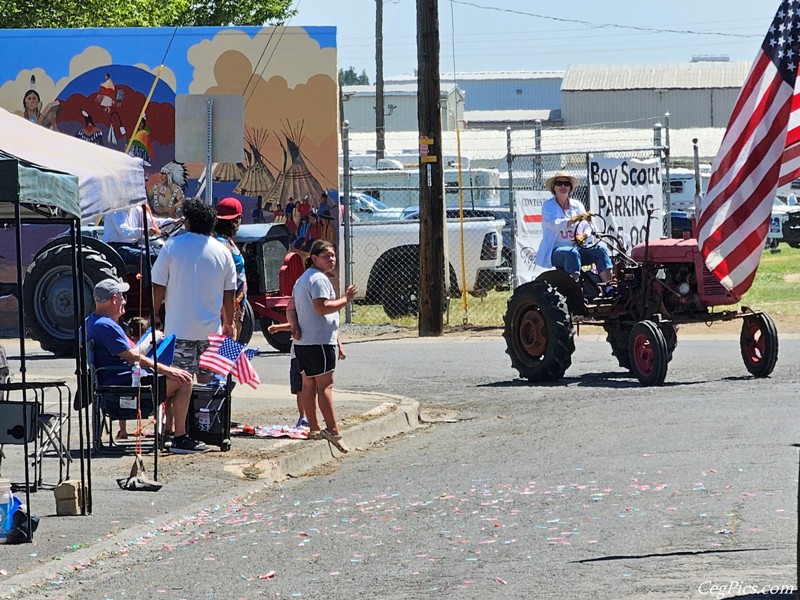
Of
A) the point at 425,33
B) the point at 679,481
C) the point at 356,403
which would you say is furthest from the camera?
the point at 425,33

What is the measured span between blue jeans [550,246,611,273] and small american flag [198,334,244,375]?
5.51 metres

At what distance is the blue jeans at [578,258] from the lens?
1578 centimetres

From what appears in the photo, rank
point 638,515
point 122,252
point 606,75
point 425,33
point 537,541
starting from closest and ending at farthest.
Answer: point 537,541 < point 638,515 < point 122,252 < point 425,33 < point 606,75

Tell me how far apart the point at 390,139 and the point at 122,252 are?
151 feet

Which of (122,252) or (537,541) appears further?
(122,252)

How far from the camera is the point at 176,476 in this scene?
33.8 ft

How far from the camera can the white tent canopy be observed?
894 cm

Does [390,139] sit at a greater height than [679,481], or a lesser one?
greater

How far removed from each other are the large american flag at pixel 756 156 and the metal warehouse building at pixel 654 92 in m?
69.6

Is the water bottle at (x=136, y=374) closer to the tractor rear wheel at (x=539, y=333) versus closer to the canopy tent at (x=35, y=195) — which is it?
the canopy tent at (x=35, y=195)

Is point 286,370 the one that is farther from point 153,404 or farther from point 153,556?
point 153,556

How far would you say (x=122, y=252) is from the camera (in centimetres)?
1800

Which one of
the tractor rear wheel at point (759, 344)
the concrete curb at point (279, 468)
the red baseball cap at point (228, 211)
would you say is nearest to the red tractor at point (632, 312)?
the tractor rear wheel at point (759, 344)

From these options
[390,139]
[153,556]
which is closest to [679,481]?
[153,556]
